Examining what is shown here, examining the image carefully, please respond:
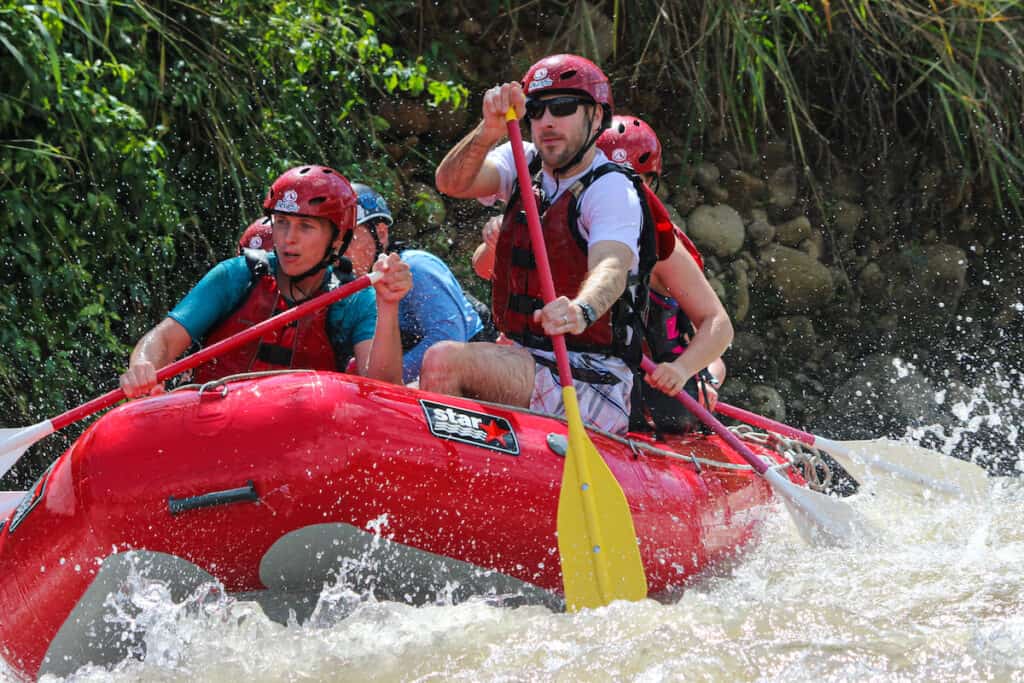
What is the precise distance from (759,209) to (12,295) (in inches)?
194

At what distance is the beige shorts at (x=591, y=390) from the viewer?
3975 millimetres

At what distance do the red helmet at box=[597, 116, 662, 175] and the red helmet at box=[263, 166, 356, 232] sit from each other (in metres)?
1.18

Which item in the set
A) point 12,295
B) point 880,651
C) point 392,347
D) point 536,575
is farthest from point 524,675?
point 12,295

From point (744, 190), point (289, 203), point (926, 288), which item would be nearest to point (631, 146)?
point (289, 203)

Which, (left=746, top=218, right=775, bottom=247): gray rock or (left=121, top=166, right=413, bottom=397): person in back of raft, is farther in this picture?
(left=746, top=218, right=775, bottom=247): gray rock

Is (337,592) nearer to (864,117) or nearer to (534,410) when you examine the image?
(534,410)

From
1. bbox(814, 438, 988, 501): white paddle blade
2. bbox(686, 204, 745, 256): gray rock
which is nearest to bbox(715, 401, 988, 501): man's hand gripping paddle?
bbox(814, 438, 988, 501): white paddle blade

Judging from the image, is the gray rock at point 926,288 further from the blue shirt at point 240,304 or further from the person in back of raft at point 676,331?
the blue shirt at point 240,304

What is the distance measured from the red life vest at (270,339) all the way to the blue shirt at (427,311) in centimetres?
62

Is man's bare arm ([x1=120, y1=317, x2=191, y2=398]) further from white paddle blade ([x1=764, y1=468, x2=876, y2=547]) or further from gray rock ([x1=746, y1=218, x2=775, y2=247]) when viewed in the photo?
gray rock ([x1=746, y1=218, x2=775, y2=247])

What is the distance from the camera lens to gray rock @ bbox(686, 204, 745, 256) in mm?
8102

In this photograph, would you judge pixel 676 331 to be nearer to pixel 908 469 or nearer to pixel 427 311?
pixel 427 311

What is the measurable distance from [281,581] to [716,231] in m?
5.39

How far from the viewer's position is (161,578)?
316cm
